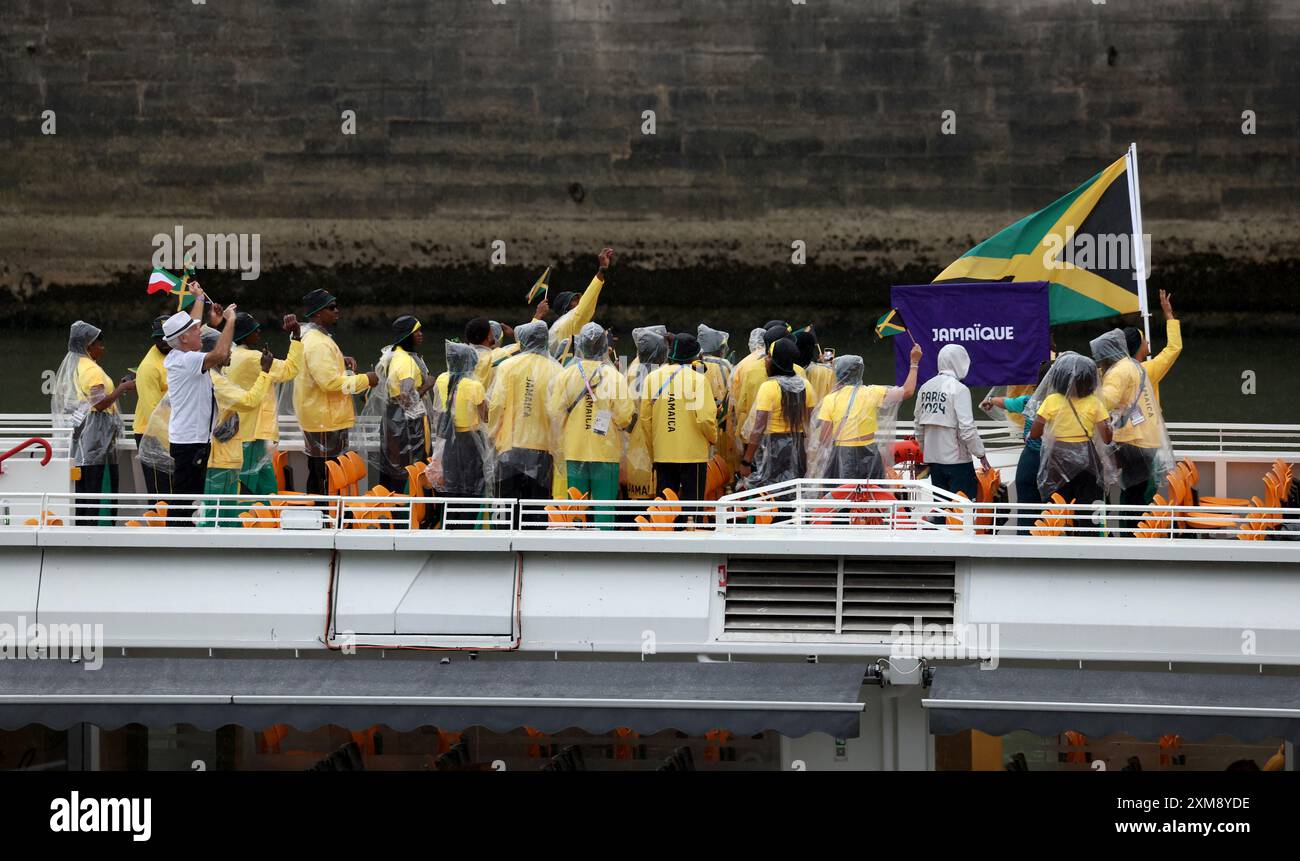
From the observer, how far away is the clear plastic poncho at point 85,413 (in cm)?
1108

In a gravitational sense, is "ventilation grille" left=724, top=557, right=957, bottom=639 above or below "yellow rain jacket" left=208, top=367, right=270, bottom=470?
below

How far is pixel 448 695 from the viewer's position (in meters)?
8.44

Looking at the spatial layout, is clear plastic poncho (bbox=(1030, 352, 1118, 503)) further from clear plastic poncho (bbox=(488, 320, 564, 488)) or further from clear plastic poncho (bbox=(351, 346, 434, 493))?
clear plastic poncho (bbox=(351, 346, 434, 493))

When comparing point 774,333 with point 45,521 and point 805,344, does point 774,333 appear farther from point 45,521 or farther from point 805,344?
point 45,521

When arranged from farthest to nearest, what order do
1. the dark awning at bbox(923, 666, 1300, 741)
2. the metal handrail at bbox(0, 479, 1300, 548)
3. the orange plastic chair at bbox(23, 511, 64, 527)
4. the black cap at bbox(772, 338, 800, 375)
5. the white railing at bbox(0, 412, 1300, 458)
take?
the white railing at bbox(0, 412, 1300, 458) < the black cap at bbox(772, 338, 800, 375) < the orange plastic chair at bbox(23, 511, 64, 527) < the metal handrail at bbox(0, 479, 1300, 548) < the dark awning at bbox(923, 666, 1300, 741)

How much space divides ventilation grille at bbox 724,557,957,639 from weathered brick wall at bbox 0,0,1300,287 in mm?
19041

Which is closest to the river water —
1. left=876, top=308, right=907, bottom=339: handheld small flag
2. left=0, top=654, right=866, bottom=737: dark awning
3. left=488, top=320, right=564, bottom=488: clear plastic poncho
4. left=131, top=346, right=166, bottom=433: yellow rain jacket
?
left=876, top=308, right=907, bottom=339: handheld small flag

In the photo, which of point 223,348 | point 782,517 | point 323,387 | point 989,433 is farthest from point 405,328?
point 989,433

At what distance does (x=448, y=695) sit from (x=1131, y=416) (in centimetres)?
424

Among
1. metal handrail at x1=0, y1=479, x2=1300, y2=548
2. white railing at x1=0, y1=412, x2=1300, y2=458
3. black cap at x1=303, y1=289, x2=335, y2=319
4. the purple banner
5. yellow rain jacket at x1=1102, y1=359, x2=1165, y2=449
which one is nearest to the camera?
metal handrail at x1=0, y1=479, x2=1300, y2=548

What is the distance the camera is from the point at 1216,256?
91.2 feet

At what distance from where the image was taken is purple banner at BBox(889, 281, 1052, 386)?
11.4m
